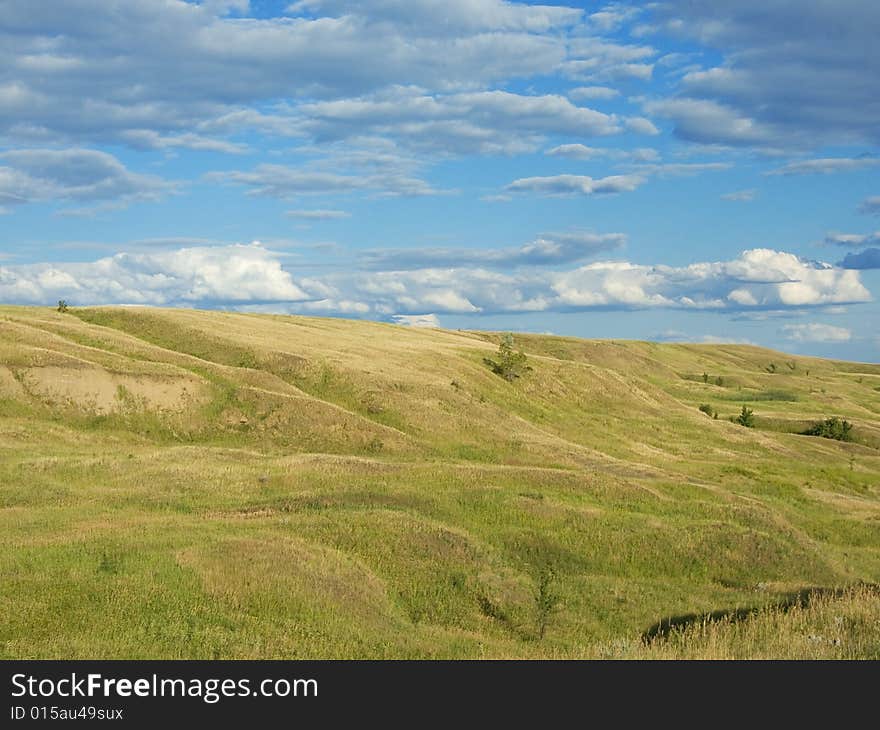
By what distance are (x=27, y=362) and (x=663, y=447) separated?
175 ft

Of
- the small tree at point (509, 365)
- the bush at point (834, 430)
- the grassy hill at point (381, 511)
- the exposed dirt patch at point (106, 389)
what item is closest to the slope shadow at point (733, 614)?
the grassy hill at point (381, 511)

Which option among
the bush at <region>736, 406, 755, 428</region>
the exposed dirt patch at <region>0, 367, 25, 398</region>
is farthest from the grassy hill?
the bush at <region>736, 406, 755, 428</region>

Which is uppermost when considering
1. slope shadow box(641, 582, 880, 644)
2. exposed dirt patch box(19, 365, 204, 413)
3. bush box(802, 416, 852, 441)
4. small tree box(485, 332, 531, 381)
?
small tree box(485, 332, 531, 381)

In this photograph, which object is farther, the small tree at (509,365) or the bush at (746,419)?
the bush at (746,419)

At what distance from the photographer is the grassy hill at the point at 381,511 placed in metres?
20.7

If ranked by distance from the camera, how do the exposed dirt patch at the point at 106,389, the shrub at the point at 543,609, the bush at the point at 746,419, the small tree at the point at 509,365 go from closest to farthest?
the shrub at the point at 543,609, the exposed dirt patch at the point at 106,389, the small tree at the point at 509,365, the bush at the point at 746,419

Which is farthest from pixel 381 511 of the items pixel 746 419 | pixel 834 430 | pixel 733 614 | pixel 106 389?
pixel 834 430

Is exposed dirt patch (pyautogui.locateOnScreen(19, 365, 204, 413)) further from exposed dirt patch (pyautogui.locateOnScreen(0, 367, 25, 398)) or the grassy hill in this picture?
exposed dirt patch (pyautogui.locateOnScreen(0, 367, 25, 398))

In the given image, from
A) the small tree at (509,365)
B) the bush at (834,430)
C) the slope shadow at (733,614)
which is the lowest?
the bush at (834,430)

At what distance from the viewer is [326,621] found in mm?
21312

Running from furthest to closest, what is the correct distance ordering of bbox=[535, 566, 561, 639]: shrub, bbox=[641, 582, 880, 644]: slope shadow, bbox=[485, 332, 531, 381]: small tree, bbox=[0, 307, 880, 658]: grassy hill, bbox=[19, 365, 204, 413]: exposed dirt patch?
bbox=[485, 332, 531, 381]: small tree
bbox=[19, 365, 204, 413]: exposed dirt patch
bbox=[641, 582, 880, 644]: slope shadow
bbox=[535, 566, 561, 639]: shrub
bbox=[0, 307, 880, 658]: grassy hill

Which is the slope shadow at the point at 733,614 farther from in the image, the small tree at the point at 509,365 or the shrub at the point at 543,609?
the small tree at the point at 509,365

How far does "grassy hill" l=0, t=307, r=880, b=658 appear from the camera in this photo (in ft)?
67.8
